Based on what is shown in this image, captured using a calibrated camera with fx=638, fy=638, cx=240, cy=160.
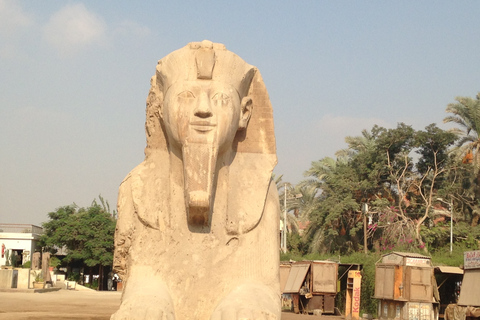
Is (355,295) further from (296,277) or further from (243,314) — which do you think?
(243,314)

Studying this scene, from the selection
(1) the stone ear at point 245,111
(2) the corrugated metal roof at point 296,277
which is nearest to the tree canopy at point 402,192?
(2) the corrugated metal roof at point 296,277

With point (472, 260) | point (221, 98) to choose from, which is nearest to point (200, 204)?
point (221, 98)

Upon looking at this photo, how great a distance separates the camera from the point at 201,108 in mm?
3984

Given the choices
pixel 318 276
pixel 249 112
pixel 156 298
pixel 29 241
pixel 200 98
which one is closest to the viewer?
pixel 156 298

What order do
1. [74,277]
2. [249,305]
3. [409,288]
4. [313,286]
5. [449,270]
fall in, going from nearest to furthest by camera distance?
[249,305] → [409,288] → [449,270] → [313,286] → [74,277]

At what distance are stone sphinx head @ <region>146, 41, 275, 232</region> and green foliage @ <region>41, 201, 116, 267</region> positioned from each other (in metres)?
26.0

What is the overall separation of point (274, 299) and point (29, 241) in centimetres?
3327

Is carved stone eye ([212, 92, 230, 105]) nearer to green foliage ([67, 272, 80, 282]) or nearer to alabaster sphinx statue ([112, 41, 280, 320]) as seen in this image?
alabaster sphinx statue ([112, 41, 280, 320])

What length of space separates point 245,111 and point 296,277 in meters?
13.0

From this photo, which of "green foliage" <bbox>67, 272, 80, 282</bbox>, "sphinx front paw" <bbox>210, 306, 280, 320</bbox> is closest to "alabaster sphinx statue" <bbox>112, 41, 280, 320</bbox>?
"sphinx front paw" <bbox>210, 306, 280, 320</bbox>

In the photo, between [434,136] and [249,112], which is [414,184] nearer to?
[434,136]

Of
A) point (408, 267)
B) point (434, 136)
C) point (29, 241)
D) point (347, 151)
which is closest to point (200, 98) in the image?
point (408, 267)

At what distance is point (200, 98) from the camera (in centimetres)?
404

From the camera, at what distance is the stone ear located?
438 centimetres
